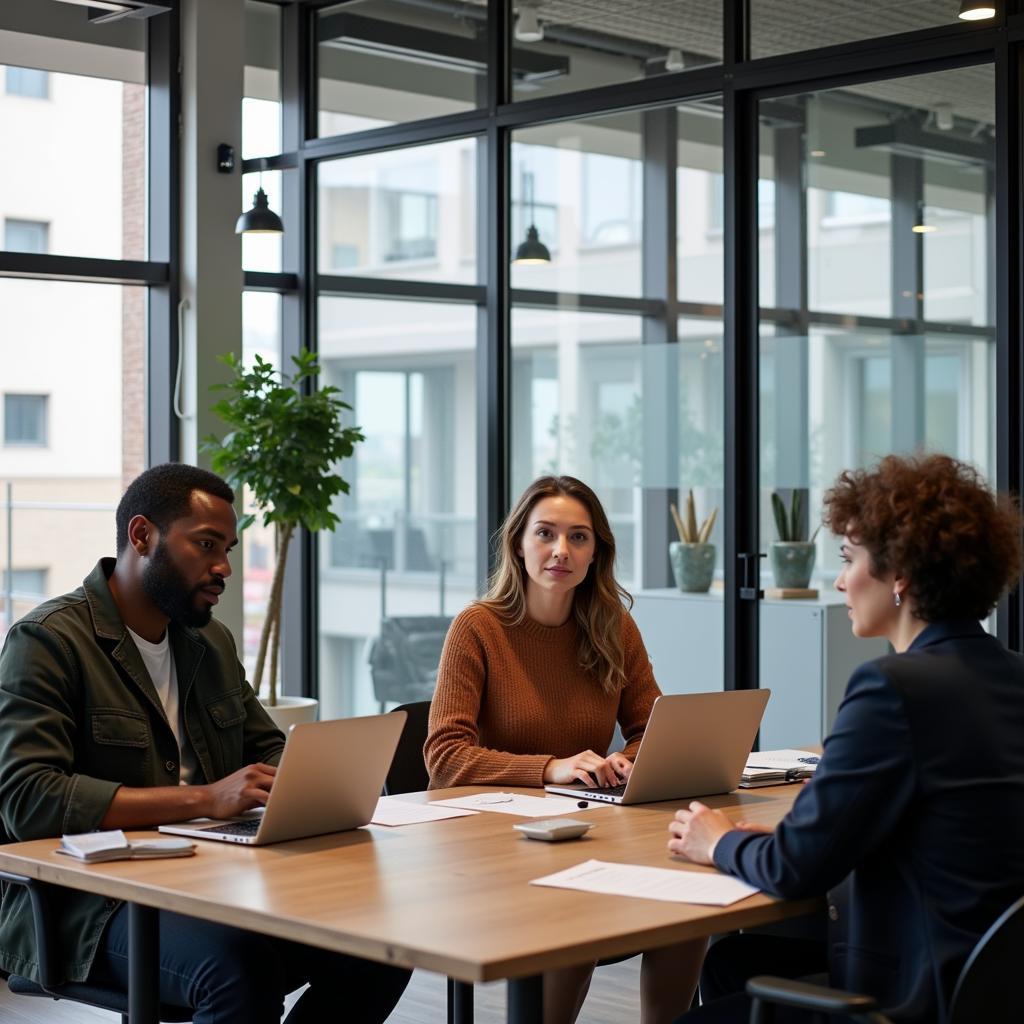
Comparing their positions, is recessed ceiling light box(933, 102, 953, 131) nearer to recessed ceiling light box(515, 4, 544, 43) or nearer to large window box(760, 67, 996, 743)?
large window box(760, 67, 996, 743)

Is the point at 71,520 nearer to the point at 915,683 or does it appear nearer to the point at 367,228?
the point at 367,228

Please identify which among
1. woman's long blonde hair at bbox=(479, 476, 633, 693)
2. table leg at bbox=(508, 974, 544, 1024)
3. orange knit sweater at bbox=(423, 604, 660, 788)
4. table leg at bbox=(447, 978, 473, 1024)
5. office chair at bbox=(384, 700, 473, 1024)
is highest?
woman's long blonde hair at bbox=(479, 476, 633, 693)

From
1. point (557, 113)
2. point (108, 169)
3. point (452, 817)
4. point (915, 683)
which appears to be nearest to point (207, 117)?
point (108, 169)

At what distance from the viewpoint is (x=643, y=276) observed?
5.57 m

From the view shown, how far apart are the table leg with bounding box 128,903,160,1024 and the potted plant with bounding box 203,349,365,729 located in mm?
3385

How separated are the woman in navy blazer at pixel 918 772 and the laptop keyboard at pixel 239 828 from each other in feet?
2.64

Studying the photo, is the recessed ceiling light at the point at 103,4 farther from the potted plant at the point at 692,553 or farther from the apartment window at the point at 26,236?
the potted plant at the point at 692,553

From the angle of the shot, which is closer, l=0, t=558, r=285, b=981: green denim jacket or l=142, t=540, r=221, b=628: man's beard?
l=0, t=558, r=285, b=981: green denim jacket

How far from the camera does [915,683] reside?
2.15 m

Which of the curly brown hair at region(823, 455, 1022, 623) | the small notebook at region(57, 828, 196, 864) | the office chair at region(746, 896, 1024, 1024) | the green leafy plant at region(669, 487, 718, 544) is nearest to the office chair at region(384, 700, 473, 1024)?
the small notebook at region(57, 828, 196, 864)

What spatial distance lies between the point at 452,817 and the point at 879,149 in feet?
9.59

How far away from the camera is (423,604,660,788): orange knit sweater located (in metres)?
3.38

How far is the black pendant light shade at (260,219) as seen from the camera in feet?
19.8

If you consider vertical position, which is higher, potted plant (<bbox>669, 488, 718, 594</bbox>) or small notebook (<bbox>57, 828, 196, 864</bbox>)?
potted plant (<bbox>669, 488, 718, 594</bbox>)
